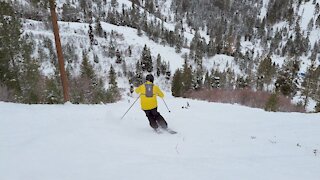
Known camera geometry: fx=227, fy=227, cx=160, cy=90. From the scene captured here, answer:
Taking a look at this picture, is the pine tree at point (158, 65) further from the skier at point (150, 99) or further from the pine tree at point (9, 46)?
the skier at point (150, 99)

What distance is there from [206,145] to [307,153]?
2161 millimetres

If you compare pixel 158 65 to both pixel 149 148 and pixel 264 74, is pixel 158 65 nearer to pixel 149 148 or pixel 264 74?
pixel 264 74

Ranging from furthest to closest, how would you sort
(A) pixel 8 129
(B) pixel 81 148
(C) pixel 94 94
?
(C) pixel 94 94 < (A) pixel 8 129 < (B) pixel 81 148

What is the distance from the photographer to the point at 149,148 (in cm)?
514

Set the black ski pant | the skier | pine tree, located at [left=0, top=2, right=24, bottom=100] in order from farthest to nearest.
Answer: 1. pine tree, located at [left=0, top=2, right=24, bottom=100]
2. the black ski pant
3. the skier

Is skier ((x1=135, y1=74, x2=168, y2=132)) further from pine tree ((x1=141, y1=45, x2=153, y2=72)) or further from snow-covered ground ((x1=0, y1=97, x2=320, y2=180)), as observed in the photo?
pine tree ((x1=141, y1=45, x2=153, y2=72))

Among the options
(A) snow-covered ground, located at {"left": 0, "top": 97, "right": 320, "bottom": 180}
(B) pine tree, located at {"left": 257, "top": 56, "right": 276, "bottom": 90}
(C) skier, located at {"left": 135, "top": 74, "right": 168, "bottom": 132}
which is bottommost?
(B) pine tree, located at {"left": 257, "top": 56, "right": 276, "bottom": 90}

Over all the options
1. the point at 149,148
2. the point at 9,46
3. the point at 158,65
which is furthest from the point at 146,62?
the point at 149,148

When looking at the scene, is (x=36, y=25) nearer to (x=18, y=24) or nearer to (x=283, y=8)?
(x=18, y=24)

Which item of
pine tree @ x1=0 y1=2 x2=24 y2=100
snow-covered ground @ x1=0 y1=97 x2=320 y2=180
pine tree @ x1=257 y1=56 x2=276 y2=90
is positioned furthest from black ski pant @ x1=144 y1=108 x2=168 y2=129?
pine tree @ x1=257 y1=56 x2=276 y2=90

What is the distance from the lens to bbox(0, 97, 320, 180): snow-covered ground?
12.2 feet

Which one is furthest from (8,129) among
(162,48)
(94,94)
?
(162,48)

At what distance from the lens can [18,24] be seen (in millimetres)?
20875

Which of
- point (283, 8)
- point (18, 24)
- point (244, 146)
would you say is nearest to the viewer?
point (244, 146)
